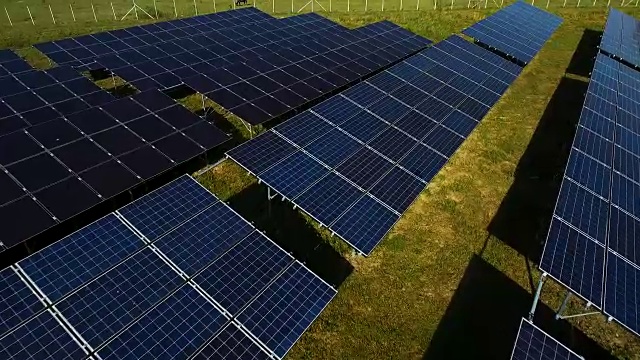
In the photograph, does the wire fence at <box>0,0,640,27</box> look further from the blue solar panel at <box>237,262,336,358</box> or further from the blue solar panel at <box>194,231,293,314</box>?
the blue solar panel at <box>237,262,336,358</box>

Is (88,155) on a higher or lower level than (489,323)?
higher

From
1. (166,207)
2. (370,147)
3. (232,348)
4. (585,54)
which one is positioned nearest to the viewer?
(232,348)

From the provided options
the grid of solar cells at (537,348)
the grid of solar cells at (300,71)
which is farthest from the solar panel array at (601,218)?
the grid of solar cells at (300,71)

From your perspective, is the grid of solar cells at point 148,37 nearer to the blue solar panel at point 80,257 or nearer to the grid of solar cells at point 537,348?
the blue solar panel at point 80,257

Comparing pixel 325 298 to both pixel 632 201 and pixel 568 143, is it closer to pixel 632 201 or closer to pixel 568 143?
pixel 632 201

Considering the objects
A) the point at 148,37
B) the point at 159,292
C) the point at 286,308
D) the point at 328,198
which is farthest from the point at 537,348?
the point at 148,37

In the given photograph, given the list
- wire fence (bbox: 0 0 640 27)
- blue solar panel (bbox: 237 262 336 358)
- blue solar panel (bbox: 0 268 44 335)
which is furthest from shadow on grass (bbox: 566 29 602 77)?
blue solar panel (bbox: 0 268 44 335)

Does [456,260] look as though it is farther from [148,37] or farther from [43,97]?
[148,37]

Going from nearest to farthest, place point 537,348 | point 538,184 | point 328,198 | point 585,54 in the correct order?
point 537,348, point 328,198, point 538,184, point 585,54
